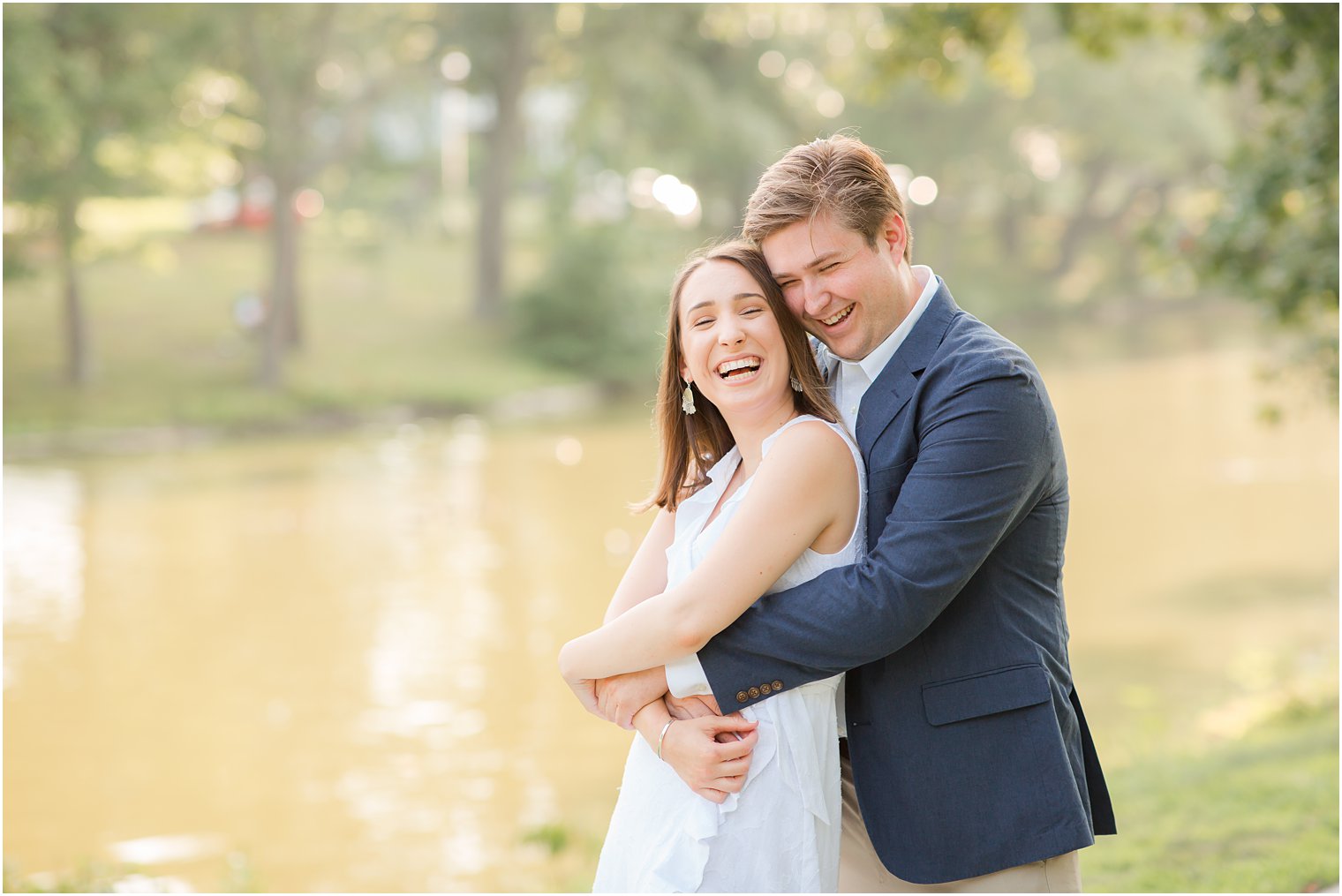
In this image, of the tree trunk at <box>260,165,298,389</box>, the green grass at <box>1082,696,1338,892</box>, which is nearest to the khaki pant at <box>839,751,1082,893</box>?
the green grass at <box>1082,696,1338,892</box>

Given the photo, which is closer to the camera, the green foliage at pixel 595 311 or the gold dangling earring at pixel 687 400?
the gold dangling earring at pixel 687 400

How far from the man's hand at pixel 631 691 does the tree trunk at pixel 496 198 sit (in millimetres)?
28400

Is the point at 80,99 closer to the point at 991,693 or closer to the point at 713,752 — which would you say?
the point at 713,752

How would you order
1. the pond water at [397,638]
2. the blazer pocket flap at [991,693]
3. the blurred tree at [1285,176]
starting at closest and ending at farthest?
1. the blazer pocket flap at [991,693]
2. the blurred tree at [1285,176]
3. the pond water at [397,638]

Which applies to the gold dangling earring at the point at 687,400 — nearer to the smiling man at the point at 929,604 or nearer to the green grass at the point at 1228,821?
the smiling man at the point at 929,604

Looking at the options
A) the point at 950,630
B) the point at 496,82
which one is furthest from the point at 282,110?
the point at 950,630

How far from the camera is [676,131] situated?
31.8m

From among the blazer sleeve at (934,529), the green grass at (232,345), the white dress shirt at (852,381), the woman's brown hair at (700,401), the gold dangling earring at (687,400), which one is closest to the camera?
the blazer sleeve at (934,529)

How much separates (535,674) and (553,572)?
2970 mm

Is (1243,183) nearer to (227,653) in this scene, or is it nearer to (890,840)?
(890,840)

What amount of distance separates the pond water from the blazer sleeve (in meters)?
3.87

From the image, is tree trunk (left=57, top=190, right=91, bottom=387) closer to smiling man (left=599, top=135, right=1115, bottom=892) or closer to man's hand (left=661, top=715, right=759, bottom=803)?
smiling man (left=599, top=135, right=1115, bottom=892)

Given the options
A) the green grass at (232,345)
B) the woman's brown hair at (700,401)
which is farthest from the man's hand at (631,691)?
the green grass at (232,345)

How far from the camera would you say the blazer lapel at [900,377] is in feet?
8.80
